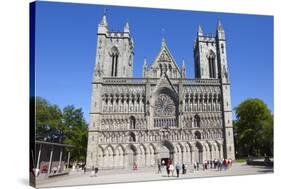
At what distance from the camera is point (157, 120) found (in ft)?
84.2

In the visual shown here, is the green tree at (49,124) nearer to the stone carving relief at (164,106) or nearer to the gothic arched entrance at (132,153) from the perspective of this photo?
the gothic arched entrance at (132,153)

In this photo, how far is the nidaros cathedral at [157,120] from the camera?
82.2ft

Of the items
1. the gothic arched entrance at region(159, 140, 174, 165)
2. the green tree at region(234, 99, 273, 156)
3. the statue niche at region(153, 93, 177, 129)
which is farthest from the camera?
the statue niche at region(153, 93, 177, 129)

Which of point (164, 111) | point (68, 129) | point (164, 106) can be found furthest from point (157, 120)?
point (68, 129)

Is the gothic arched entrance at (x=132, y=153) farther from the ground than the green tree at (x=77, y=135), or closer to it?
closer to it

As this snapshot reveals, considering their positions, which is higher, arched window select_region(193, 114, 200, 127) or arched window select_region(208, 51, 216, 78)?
arched window select_region(208, 51, 216, 78)

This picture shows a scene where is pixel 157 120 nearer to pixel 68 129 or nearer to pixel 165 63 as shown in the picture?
pixel 165 63

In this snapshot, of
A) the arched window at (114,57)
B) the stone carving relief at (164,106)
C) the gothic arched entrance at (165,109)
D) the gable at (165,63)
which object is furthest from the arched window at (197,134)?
the arched window at (114,57)

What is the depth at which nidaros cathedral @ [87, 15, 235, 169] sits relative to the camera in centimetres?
2505

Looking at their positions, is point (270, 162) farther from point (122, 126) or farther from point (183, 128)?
point (122, 126)

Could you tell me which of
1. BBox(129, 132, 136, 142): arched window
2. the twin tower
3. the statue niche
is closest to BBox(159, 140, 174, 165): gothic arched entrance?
the statue niche

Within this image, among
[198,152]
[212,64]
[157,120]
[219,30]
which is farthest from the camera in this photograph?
[212,64]

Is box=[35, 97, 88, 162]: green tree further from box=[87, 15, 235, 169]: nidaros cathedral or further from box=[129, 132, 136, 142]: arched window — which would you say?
box=[129, 132, 136, 142]: arched window

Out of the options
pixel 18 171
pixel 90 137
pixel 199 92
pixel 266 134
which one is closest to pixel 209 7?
pixel 266 134
